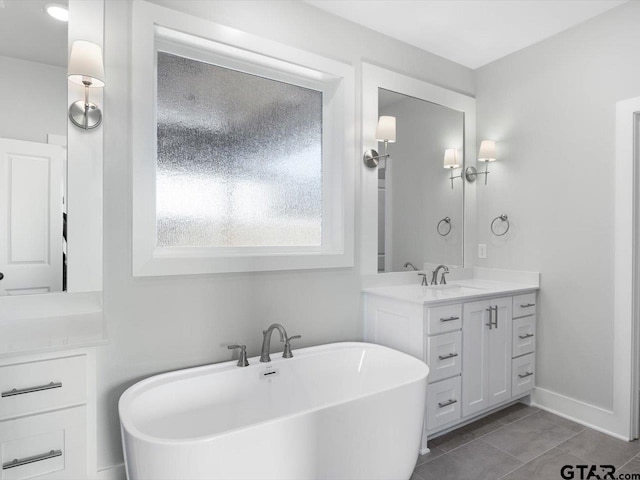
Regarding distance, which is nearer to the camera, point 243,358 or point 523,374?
point 243,358

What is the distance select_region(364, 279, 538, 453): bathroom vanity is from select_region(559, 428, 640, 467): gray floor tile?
16.8 inches

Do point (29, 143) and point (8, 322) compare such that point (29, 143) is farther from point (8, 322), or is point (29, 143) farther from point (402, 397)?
point (402, 397)

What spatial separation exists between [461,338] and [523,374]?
790mm

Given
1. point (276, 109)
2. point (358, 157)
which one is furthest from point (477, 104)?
point (276, 109)

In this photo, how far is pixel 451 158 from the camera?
122 inches

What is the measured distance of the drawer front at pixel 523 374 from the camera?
265 centimetres

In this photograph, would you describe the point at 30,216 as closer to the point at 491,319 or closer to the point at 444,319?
the point at 444,319

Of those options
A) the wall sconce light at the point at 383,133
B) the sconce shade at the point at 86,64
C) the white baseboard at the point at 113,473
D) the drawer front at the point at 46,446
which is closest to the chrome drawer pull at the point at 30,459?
the drawer front at the point at 46,446


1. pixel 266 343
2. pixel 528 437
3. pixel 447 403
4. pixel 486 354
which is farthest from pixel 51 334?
pixel 528 437

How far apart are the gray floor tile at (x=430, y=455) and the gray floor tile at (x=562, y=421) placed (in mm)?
942

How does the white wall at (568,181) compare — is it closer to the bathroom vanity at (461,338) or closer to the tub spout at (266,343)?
the bathroom vanity at (461,338)

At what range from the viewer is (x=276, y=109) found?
240 centimetres

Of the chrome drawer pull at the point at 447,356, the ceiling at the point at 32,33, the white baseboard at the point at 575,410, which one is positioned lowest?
the white baseboard at the point at 575,410

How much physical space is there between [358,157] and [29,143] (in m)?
1.77
